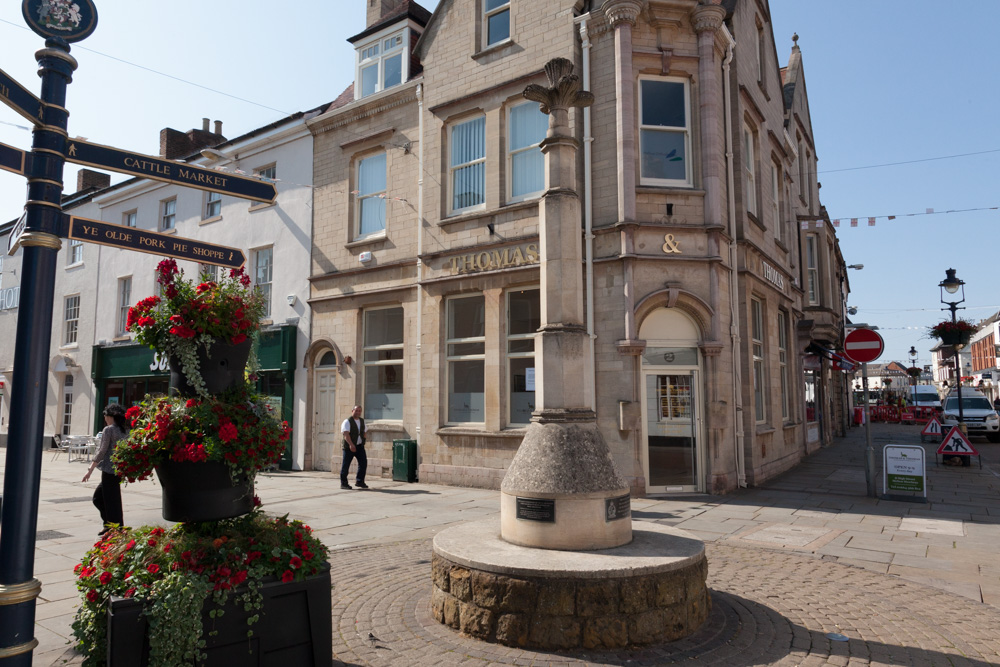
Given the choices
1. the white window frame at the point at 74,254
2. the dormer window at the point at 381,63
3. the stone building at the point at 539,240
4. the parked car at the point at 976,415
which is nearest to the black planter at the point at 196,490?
the stone building at the point at 539,240

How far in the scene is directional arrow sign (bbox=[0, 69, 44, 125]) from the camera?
3.24 metres

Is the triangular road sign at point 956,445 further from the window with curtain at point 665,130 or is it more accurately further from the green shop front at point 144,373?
the green shop front at point 144,373

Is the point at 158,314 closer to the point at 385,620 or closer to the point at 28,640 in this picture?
the point at 28,640

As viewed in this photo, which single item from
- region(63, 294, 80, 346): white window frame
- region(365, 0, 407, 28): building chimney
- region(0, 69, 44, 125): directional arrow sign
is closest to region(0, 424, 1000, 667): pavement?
region(0, 69, 44, 125): directional arrow sign

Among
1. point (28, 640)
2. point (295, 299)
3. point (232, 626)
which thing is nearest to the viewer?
point (28, 640)

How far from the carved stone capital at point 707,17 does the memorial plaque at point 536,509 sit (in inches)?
423

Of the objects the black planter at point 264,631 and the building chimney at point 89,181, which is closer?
the black planter at point 264,631

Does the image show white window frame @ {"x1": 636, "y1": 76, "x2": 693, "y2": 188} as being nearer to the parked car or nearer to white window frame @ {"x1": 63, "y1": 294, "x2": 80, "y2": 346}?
the parked car

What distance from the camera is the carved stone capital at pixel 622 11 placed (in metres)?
11.8

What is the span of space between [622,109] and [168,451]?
34.3 feet

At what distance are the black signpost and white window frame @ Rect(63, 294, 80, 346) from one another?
83.1 ft

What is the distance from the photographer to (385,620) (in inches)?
203

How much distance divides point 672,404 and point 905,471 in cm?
404

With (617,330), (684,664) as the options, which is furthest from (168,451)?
(617,330)
